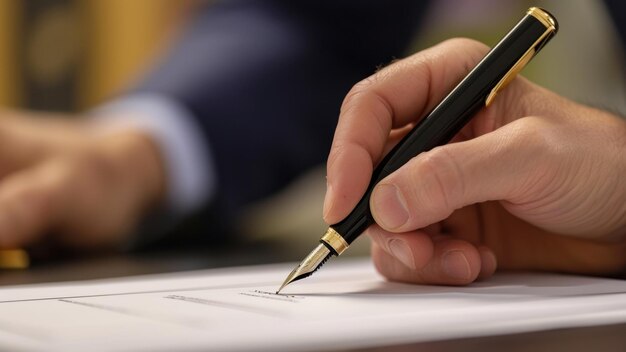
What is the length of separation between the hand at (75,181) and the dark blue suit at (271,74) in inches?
3.3

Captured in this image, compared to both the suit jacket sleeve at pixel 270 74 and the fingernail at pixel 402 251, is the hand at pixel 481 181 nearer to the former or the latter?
the fingernail at pixel 402 251

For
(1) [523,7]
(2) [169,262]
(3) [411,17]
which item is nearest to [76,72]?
(3) [411,17]

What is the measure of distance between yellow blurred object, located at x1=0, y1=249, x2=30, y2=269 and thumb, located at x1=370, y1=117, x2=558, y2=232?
28 centimetres

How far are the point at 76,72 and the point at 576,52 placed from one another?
31.4 inches

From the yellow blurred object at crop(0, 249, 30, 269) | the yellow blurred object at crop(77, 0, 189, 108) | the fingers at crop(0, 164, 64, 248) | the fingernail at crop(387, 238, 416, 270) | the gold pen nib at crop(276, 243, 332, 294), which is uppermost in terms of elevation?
the yellow blurred object at crop(77, 0, 189, 108)

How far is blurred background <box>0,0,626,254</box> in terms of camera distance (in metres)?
0.88

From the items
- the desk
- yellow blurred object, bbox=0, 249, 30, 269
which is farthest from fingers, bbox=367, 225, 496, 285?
yellow blurred object, bbox=0, 249, 30, 269

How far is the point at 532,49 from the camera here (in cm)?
42

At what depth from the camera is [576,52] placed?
88 centimetres

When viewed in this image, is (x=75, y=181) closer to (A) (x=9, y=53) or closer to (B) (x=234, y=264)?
(B) (x=234, y=264)

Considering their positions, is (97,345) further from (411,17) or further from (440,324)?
(411,17)

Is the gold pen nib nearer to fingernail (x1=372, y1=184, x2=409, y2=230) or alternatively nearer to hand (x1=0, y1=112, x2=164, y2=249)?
fingernail (x1=372, y1=184, x2=409, y2=230)

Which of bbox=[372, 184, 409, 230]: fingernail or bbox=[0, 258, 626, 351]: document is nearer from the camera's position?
bbox=[0, 258, 626, 351]: document

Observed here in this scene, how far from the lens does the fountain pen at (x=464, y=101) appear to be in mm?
408
